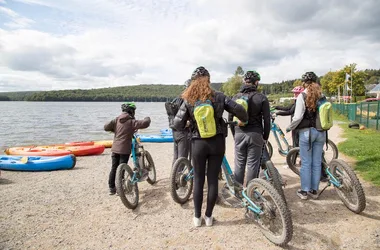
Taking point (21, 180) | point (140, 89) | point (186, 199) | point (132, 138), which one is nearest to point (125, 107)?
point (132, 138)

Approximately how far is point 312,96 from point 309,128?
1.78ft

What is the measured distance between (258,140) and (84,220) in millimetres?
3088

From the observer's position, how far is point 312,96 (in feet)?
14.9

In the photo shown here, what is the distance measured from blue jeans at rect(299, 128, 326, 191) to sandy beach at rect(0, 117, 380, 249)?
0.43m

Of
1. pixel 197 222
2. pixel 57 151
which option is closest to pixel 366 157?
pixel 197 222

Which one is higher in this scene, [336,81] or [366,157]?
[336,81]

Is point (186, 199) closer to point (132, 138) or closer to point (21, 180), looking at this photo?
point (132, 138)

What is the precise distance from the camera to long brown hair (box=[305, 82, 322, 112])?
455cm

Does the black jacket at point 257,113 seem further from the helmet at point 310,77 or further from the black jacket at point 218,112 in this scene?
the helmet at point 310,77

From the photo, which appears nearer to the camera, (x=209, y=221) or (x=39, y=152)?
(x=209, y=221)

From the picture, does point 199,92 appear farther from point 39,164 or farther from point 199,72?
point 39,164

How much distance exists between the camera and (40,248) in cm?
363

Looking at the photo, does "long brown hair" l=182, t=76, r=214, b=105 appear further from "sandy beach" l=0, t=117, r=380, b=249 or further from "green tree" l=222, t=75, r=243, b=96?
"green tree" l=222, t=75, r=243, b=96

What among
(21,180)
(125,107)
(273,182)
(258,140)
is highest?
(125,107)
